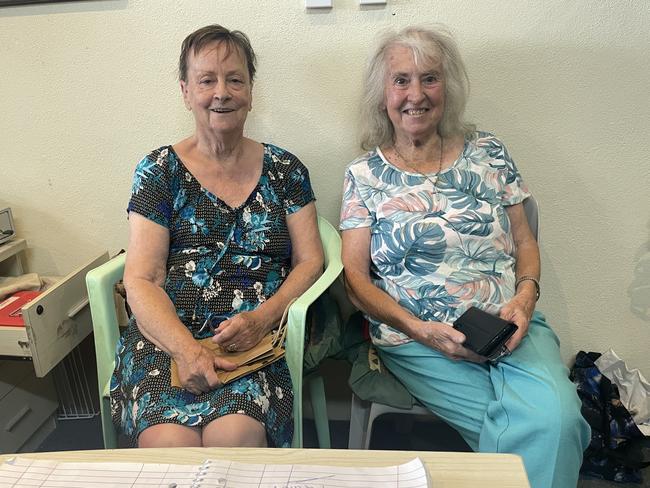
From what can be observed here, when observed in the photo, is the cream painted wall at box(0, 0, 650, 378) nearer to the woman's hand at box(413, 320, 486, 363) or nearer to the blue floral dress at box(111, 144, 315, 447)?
the blue floral dress at box(111, 144, 315, 447)

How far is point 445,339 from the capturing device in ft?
4.26

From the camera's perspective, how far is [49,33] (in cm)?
170

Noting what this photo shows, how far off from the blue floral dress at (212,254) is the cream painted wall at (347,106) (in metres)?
0.30

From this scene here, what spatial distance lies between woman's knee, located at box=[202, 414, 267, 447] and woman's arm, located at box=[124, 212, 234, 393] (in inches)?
3.7

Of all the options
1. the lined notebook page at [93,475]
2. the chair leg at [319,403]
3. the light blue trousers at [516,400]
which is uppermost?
the lined notebook page at [93,475]

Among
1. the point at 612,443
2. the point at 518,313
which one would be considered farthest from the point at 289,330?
the point at 612,443

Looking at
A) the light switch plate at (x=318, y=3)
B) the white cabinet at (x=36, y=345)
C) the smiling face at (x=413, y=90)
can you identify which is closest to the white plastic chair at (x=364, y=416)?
the smiling face at (x=413, y=90)

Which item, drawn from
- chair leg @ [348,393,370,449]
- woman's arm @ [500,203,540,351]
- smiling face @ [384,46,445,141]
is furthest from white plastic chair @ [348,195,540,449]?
smiling face @ [384,46,445,141]

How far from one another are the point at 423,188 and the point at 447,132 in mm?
211

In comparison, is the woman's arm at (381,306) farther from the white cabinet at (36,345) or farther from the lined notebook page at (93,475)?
the white cabinet at (36,345)

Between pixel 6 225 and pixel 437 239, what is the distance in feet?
4.90

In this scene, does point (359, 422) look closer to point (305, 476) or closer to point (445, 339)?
point (445, 339)

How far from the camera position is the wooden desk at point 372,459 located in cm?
78

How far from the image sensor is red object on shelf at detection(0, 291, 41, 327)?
153 cm
